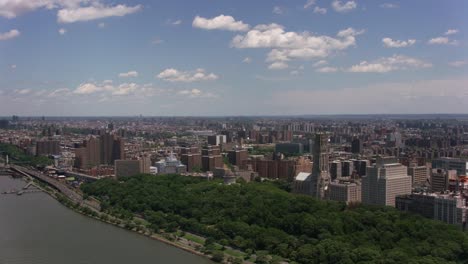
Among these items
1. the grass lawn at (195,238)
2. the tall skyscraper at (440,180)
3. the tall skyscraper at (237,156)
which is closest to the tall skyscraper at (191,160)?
the tall skyscraper at (237,156)

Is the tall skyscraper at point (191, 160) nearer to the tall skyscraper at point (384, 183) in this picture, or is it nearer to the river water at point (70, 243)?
the river water at point (70, 243)

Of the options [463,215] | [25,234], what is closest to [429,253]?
[463,215]

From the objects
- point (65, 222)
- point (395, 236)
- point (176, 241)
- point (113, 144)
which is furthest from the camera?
point (113, 144)

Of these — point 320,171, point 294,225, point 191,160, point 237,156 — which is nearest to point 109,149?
point 191,160

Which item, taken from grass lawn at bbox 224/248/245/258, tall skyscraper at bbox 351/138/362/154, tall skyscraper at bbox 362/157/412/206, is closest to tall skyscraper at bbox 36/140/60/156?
tall skyscraper at bbox 351/138/362/154

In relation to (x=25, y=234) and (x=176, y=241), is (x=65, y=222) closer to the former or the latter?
(x=25, y=234)

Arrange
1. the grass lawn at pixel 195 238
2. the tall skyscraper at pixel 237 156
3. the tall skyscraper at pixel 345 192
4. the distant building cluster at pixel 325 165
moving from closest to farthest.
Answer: the grass lawn at pixel 195 238, the distant building cluster at pixel 325 165, the tall skyscraper at pixel 345 192, the tall skyscraper at pixel 237 156
